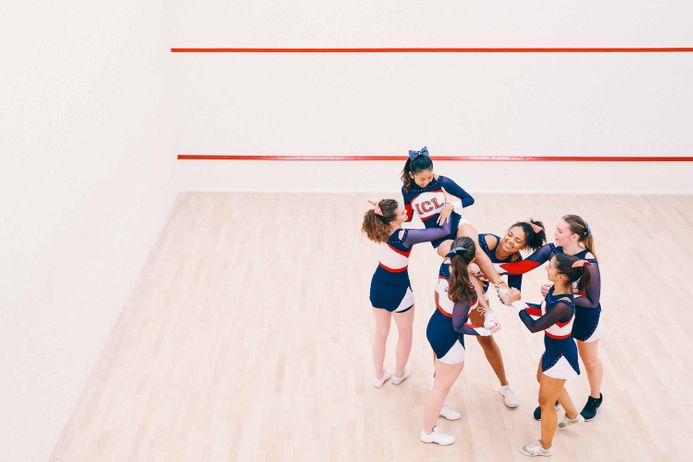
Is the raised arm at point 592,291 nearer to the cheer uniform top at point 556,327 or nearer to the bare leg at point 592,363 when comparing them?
the cheer uniform top at point 556,327

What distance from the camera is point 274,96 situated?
16.0 feet

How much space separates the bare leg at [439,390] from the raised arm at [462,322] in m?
0.19

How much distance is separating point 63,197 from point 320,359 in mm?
1337

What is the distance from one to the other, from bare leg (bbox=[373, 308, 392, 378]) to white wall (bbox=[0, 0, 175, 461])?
1.29 m

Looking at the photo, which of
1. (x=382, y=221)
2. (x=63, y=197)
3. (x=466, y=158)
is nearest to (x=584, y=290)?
(x=382, y=221)

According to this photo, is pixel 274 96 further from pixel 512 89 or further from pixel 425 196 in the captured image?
pixel 425 196

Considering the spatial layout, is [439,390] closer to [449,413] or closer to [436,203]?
[449,413]

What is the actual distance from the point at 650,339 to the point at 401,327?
134 cm

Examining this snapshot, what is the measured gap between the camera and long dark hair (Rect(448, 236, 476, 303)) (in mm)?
2533

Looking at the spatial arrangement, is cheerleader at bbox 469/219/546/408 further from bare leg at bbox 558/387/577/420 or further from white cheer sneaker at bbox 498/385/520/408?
bare leg at bbox 558/387/577/420

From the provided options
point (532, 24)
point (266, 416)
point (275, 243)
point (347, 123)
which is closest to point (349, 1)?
point (347, 123)

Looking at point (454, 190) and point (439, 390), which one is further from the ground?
point (454, 190)

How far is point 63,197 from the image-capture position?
9.88 feet

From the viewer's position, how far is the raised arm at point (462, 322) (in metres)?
2.59
